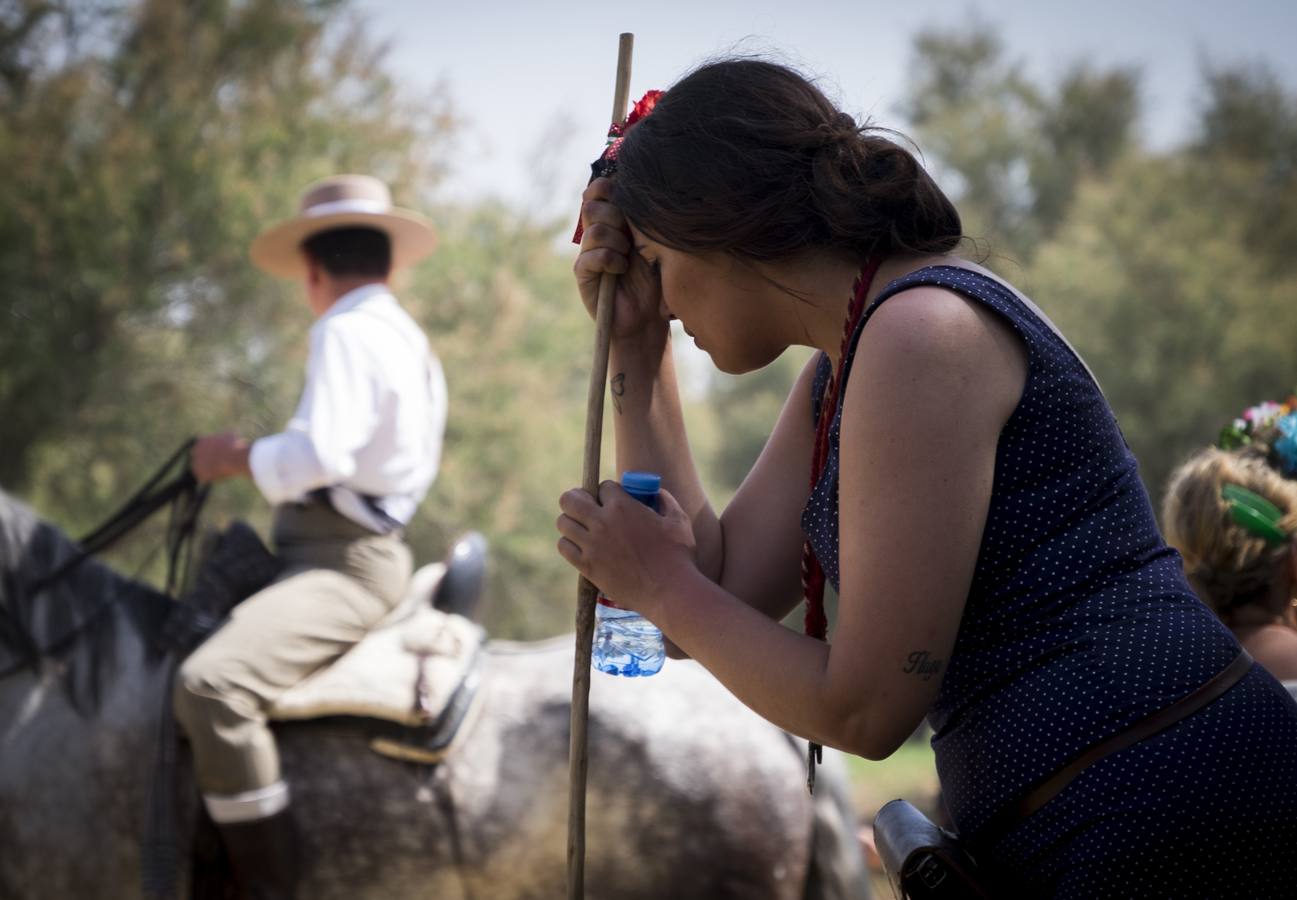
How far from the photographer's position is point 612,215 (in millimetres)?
1744

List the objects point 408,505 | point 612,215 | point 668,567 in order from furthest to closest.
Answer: point 408,505
point 612,215
point 668,567

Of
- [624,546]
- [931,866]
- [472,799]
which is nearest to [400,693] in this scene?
[472,799]

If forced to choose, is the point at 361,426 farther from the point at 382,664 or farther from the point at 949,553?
the point at 949,553

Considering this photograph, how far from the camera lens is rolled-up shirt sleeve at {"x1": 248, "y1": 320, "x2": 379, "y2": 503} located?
3.78m

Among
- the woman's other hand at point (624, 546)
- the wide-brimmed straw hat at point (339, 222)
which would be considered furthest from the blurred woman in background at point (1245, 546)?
the wide-brimmed straw hat at point (339, 222)

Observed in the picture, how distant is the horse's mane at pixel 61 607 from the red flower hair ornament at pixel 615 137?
279cm

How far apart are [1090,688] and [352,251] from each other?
12.5ft

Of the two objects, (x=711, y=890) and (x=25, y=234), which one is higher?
(x=25, y=234)

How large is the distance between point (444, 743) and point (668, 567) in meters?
2.34

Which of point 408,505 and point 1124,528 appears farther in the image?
point 408,505

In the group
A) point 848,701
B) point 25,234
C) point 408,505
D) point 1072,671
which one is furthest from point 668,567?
point 25,234

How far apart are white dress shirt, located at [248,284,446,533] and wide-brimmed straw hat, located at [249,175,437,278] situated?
567 mm

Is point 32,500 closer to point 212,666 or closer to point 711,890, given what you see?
point 212,666

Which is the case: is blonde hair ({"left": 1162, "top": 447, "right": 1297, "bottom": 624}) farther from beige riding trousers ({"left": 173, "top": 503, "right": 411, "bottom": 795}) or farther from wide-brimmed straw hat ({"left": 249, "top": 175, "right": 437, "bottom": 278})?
wide-brimmed straw hat ({"left": 249, "top": 175, "right": 437, "bottom": 278})
